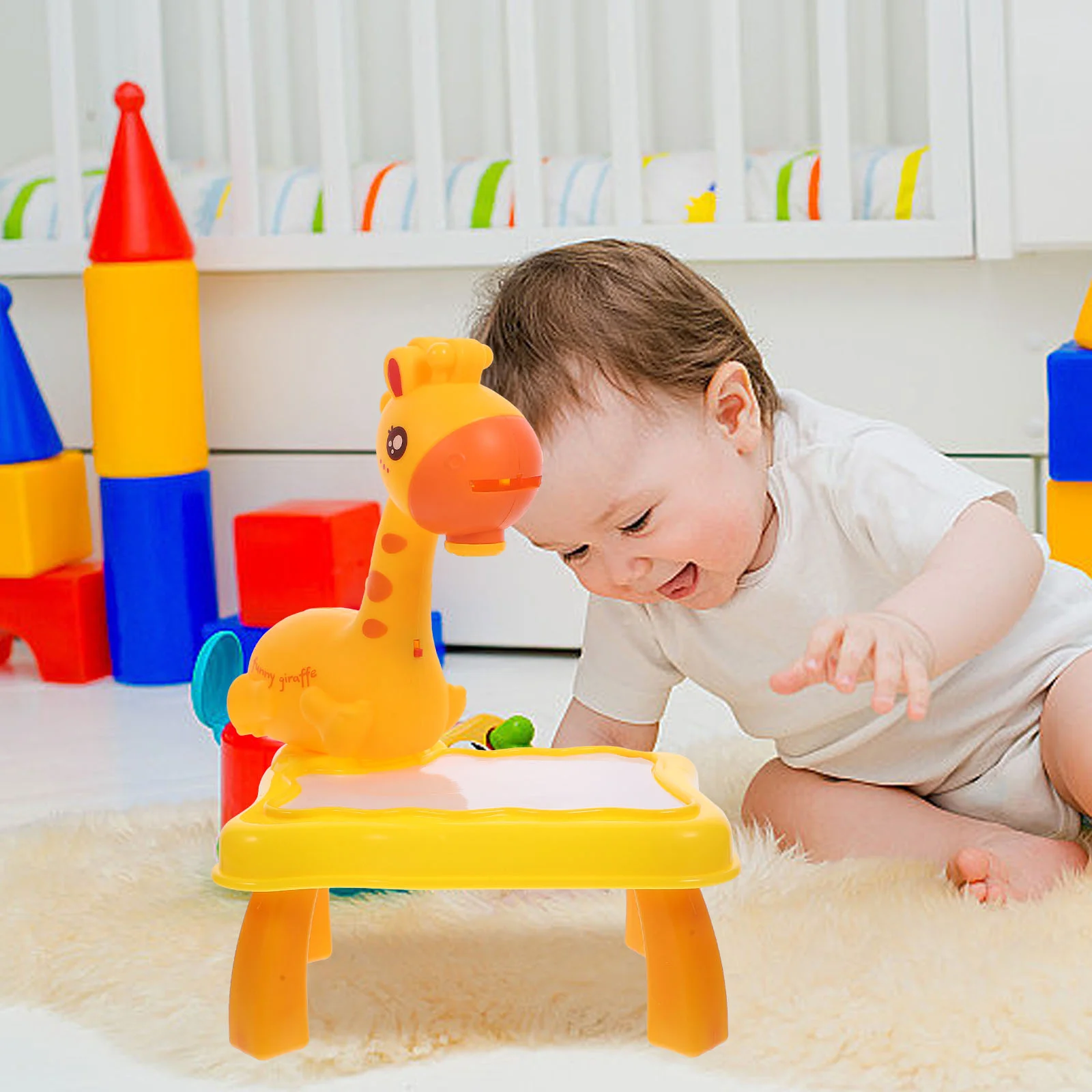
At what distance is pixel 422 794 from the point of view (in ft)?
2.75

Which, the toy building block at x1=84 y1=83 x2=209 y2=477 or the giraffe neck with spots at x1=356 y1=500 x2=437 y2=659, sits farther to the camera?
the toy building block at x1=84 y1=83 x2=209 y2=477

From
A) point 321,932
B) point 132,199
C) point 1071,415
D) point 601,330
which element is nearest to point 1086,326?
point 1071,415

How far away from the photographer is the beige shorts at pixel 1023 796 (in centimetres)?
109

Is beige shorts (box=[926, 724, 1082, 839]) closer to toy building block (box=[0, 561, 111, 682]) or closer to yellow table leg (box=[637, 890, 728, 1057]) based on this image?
yellow table leg (box=[637, 890, 728, 1057])

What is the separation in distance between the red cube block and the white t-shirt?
24.4 inches

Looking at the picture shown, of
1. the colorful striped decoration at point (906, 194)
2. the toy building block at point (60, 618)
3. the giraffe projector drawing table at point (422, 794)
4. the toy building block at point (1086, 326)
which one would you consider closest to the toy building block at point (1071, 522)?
the toy building block at point (1086, 326)

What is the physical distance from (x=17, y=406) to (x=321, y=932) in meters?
1.00

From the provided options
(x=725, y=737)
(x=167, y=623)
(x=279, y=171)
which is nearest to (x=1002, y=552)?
(x=725, y=737)

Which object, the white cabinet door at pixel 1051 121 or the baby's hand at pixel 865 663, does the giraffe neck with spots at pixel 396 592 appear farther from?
the white cabinet door at pixel 1051 121

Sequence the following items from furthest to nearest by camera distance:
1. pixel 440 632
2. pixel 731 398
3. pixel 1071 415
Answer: pixel 440 632
pixel 1071 415
pixel 731 398

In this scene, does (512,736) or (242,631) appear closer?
(512,736)

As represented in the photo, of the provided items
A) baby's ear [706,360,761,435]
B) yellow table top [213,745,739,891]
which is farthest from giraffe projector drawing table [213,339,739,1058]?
baby's ear [706,360,761,435]

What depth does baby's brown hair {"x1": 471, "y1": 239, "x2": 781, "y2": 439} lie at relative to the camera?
3.20 feet

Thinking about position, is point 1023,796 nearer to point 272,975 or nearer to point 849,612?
point 849,612
